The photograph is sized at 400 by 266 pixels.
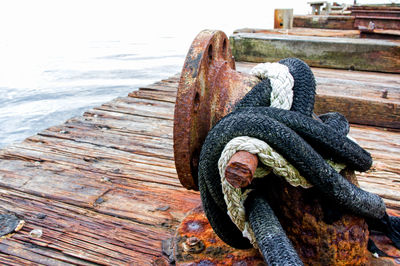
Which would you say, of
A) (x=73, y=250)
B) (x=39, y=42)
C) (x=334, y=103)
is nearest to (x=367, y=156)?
(x=73, y=250)

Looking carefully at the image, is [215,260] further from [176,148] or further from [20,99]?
[20,99]

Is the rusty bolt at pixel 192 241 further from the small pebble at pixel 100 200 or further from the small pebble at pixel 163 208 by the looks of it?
the small pebble at pixel 100 200

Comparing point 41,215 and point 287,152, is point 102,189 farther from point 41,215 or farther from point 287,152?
point 287,152

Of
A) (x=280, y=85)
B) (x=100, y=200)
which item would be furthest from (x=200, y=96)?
(x=100, y=200)

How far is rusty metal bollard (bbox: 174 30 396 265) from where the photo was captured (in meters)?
1.30

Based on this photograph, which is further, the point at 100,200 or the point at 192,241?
the point at 100,200

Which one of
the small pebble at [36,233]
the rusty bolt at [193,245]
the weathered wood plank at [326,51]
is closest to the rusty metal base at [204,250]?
the rusty bolt at [193,245]

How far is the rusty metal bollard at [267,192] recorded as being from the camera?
1.30 m

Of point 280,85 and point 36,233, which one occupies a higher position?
point 280,85

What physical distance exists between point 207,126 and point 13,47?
1358 cm

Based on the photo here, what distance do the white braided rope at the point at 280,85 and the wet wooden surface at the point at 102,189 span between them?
0.82 m

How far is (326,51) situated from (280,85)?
11.6 feet

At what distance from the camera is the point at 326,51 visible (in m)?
4.58

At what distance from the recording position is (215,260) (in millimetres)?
1491
